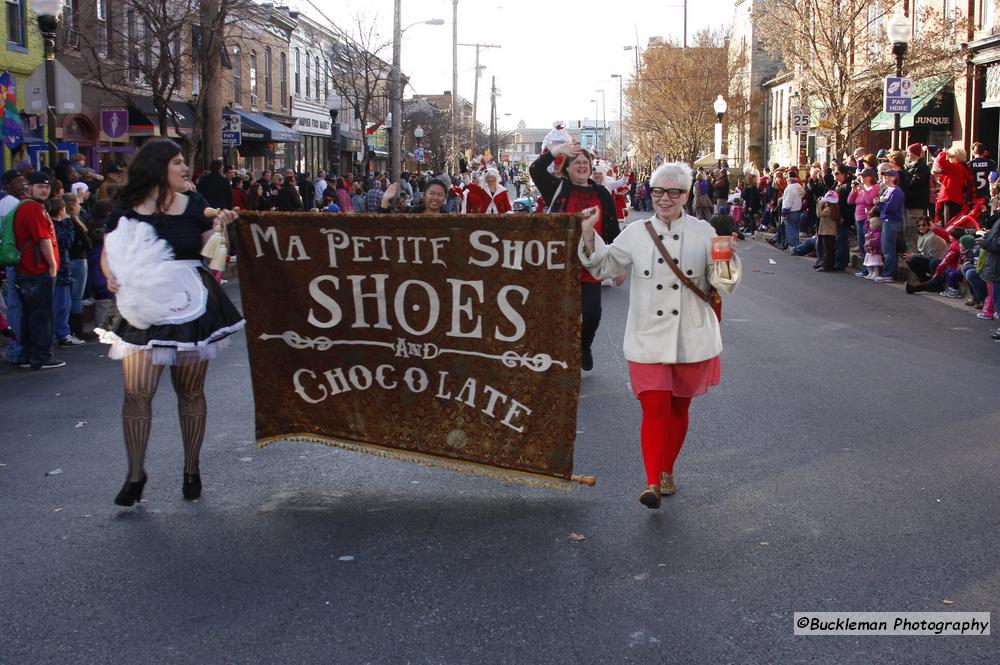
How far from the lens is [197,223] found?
5.88m

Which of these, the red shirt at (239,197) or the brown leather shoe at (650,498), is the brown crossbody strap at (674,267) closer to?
the brown leather shoe at (650,498)

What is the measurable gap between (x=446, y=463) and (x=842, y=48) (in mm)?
25440

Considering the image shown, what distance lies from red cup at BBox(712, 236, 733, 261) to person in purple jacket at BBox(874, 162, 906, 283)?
44.0 ft

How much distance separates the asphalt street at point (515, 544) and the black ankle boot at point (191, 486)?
0.07 m

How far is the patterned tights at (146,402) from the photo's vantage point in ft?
18.9

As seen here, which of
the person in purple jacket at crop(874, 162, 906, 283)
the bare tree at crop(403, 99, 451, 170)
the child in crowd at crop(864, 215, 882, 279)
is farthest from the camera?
the bare tree at crop(403, 99, 451, 170)

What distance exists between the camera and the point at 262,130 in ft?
124

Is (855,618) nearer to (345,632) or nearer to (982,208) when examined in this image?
(345,632)

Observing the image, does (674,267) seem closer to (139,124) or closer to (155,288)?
(155,288)

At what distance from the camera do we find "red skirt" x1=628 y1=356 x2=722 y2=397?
573cm

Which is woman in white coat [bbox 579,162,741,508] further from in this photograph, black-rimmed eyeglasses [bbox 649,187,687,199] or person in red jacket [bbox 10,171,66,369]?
person in red jacket [bbox 10,171,66,369]

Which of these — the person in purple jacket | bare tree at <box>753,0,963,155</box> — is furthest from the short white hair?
bare tree at <box>753,0,963,155</box>

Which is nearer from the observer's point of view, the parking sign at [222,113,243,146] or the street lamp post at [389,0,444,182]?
the parking sign at [222,113,243,146]

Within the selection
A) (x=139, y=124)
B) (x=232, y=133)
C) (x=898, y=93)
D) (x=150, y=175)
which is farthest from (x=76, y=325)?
(x=139, y=124)
